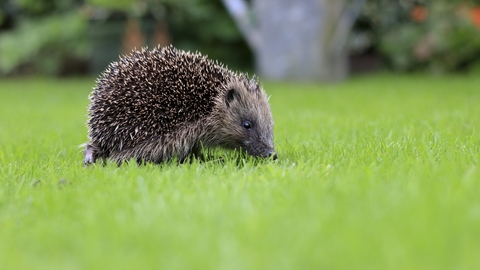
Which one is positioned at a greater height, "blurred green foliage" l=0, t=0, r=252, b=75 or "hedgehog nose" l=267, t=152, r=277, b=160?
"blurred green foliage" l=0, t=0, r=252, b=75

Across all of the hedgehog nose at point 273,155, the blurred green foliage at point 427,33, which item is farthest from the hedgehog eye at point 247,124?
the blurred green foliage at point 427,33

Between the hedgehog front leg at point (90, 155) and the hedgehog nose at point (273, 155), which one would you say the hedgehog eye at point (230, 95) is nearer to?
the hedgehog nose at point (273, 155)

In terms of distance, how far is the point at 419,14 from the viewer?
1683 cm

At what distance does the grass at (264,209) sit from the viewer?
8.70 feet

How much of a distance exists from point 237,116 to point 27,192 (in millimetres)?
2278

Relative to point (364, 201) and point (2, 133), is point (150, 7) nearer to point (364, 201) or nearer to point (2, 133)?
point (2, 133)

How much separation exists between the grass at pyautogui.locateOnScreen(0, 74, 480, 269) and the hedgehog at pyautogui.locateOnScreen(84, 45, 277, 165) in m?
0.39

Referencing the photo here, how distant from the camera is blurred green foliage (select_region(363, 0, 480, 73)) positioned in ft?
50.4

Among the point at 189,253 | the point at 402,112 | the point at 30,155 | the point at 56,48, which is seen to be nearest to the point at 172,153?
the point at 30,155

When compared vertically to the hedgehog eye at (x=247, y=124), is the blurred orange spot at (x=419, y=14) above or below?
above

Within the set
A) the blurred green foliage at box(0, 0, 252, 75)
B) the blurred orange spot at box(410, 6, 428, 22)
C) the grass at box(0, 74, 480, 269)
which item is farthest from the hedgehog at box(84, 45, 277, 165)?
the blurred orange spot at box(410, 6, 428, 22)

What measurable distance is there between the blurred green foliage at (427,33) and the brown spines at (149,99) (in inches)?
456

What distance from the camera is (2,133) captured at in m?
7.71

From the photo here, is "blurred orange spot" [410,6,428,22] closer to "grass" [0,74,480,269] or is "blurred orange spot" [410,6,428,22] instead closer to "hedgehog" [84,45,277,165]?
"grass" [0,74,480,269]
